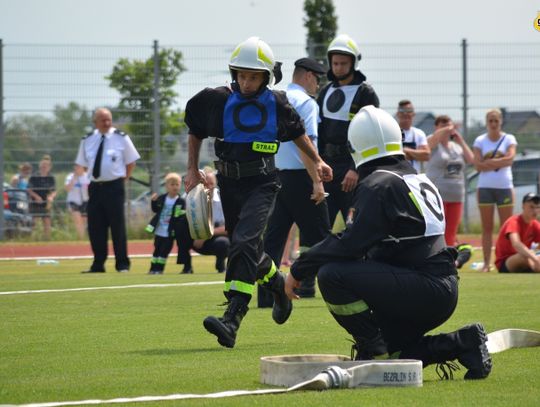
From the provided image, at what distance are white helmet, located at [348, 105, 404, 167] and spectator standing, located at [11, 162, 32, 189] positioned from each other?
18.3m

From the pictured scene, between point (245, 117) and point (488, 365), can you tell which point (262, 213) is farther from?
point (488, 365)

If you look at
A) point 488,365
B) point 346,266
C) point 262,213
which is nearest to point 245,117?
point 262,213

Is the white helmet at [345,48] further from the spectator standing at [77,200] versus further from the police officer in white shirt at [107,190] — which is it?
the spectator standing at [77,200]

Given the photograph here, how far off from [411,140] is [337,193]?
462cm

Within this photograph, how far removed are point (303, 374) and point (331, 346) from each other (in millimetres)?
1735

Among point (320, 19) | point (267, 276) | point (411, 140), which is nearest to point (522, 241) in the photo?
point (411, 140)

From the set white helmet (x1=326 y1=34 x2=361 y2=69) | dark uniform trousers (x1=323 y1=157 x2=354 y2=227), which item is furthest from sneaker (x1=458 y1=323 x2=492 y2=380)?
white helmet (x1=326 y1=34 x2=361 y2=69)

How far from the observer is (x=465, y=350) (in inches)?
262

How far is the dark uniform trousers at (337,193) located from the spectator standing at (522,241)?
12.6 ft

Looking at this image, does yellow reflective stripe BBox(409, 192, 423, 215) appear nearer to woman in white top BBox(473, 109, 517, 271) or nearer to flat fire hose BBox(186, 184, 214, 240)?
flat fire hose BBox(186, 184, 214, 240)

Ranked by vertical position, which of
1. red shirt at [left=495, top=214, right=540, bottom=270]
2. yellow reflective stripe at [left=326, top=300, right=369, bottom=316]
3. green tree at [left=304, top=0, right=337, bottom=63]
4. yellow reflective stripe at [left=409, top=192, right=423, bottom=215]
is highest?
green tree at [left=304, top=0, right=337, bottom=63]

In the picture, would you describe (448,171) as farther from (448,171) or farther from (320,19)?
(320,19)

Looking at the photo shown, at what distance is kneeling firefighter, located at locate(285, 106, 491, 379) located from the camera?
6.57 metres

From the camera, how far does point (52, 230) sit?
2472 cm
